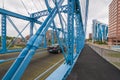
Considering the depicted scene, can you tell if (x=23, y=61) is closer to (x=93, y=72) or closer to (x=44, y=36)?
(x=44, y=36)

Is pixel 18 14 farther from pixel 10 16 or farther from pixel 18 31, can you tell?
pixel 18 31

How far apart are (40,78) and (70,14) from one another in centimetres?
366

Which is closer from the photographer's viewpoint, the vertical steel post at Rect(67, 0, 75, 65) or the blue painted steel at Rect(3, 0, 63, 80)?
the blue painted steel at Rect(3, 0, 63, 80)

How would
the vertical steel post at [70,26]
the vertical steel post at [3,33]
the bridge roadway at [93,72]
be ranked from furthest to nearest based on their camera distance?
the vertical steel post at [3,33], the vertical steel post at [70,26], the bridge roadway at [93,72]

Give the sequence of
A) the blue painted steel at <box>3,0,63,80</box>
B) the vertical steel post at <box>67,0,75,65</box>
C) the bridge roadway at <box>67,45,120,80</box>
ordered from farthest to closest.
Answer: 1. the vertical steel post at <box>67,0,75,65</box>
2. the bridge roadway at <box>67,45,120,80</box>
3. the blue painted steel at <box>3,0,63,80</box>

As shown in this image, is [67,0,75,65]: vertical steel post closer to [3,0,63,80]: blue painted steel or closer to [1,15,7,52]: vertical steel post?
[3,0,63,80]: blue painted steel

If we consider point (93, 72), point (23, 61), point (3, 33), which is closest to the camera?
point (23, 61)

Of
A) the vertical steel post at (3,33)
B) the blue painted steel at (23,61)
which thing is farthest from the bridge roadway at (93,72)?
the vertical steel post at (3,33)

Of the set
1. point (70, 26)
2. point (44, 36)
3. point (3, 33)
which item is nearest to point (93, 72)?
point (70, 26)

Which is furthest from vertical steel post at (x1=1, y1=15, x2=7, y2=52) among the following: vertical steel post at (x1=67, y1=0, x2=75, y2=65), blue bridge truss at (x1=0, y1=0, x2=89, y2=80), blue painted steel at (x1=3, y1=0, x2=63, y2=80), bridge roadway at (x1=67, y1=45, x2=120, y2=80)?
blue painted steel at (x1=3, y1=0, x2=63, y2=80)

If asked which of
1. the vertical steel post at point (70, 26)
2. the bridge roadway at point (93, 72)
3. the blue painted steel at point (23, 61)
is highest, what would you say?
the vertical steel post at point (70, 26)

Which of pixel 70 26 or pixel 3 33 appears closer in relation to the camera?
pixel 70 26

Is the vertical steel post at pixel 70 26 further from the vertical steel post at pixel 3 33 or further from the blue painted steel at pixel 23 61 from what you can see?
the vertical steel post at pixel 3 33

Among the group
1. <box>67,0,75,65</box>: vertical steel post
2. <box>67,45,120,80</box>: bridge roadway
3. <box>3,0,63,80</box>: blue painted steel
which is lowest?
<box>67,45,120,80</box>: bridge roadway
